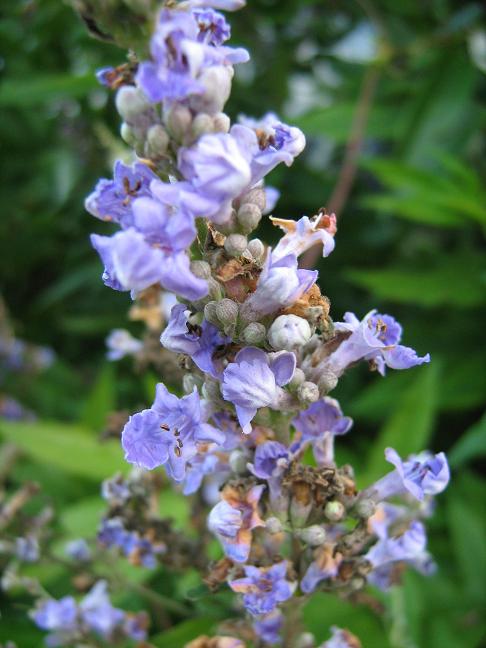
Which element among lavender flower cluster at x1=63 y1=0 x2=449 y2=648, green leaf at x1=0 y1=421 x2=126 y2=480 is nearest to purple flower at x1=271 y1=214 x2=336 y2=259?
lavender flower cluster at x1=63 y1=0 x2=449 y2=648

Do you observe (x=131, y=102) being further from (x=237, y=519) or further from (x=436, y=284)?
(x=436, y=284)

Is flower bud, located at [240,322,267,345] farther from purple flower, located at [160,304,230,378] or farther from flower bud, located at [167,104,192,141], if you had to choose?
flower bud, located at [167,104,192,141]

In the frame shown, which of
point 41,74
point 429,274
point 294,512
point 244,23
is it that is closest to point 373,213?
point 429,274

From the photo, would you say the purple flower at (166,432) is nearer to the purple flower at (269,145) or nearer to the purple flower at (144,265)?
the purple flower at (144,265)

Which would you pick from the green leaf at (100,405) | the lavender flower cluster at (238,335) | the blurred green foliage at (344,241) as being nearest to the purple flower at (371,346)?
the lavender flower cluster at (238,335)

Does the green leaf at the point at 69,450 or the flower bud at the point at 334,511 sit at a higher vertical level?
the green leaf at the point at 69,450

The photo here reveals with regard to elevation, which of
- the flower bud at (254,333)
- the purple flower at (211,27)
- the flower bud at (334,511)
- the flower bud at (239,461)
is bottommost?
the flower bud at (334,511)

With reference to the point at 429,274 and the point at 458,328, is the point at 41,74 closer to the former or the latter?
the point at 429,274
